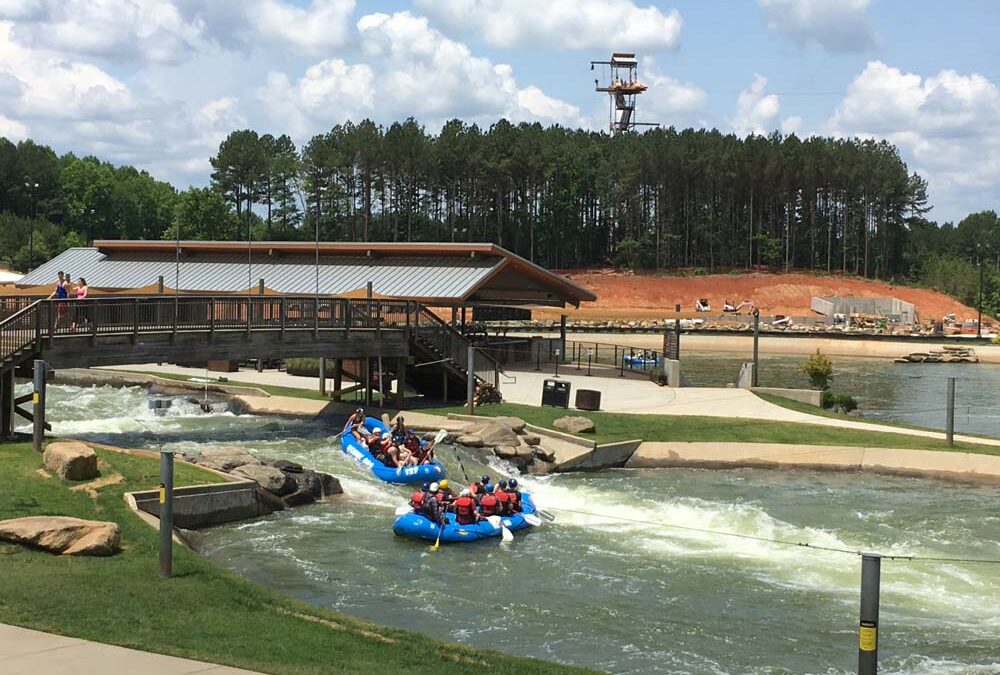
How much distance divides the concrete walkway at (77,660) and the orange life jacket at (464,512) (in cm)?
1219

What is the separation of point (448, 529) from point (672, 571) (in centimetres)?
494

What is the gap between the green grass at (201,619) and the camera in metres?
14.2

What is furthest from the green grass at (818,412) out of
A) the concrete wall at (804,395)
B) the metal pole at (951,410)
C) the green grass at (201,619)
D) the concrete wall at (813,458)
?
the green grass at (201,619)

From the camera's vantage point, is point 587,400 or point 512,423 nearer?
point 512,423

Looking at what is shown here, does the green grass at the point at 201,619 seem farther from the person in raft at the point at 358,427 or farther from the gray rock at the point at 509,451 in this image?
the gray rock at the point at 509,451

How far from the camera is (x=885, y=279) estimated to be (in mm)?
142375

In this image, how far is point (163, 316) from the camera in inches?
1372

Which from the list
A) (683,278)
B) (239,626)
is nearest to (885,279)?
(683,278)

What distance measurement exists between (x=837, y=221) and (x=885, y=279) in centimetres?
1100

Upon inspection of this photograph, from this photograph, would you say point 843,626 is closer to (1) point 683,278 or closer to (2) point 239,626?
(2) point 239,626

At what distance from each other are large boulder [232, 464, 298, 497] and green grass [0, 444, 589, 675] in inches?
280

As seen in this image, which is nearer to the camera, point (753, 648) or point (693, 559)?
point (753, 648)

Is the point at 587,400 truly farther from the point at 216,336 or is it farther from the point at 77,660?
the point at 77,660

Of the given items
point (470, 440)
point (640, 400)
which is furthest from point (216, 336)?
point (640, 400)
